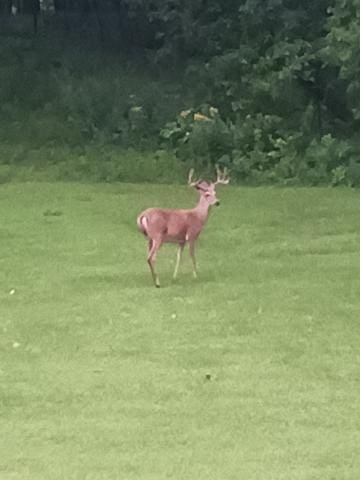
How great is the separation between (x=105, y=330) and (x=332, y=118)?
9934 mm

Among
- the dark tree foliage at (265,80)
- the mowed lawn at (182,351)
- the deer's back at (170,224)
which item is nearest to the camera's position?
the mowed lawn at (182,351)

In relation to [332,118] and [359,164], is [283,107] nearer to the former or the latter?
[332,118]

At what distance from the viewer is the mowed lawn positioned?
5547 mm

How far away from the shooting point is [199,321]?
26.3ft

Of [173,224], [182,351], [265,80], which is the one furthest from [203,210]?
[265,80]

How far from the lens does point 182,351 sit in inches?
286

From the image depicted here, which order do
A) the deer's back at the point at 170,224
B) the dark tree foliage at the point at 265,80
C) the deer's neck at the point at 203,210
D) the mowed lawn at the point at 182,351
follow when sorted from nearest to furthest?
the mowed lawn at the point at 182,351
the deer's back at the point at 170,224
the deer's neck at the point at 203,210
the dark tree foliage at the point at 265,80

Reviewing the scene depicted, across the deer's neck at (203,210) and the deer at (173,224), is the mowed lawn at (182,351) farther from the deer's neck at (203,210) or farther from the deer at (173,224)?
A: the deer's neck at (203,210)

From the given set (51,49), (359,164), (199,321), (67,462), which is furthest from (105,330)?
(51,49)

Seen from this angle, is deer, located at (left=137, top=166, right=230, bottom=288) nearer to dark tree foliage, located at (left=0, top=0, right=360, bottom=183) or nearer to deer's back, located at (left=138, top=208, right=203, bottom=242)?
deer's back, located at (left=138, top=208, right=203, bottom=242)

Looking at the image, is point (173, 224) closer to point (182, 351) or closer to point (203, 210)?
point (203, 210)

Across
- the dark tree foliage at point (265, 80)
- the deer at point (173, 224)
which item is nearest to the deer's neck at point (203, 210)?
the deer at point (173, 224)

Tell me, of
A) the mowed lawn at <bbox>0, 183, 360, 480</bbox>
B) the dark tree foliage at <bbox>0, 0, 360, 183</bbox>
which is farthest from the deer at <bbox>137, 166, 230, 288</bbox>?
the dark tree foliage at <bbox>0, 0, 360, 183</bbox>

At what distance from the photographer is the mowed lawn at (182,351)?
5.55m
